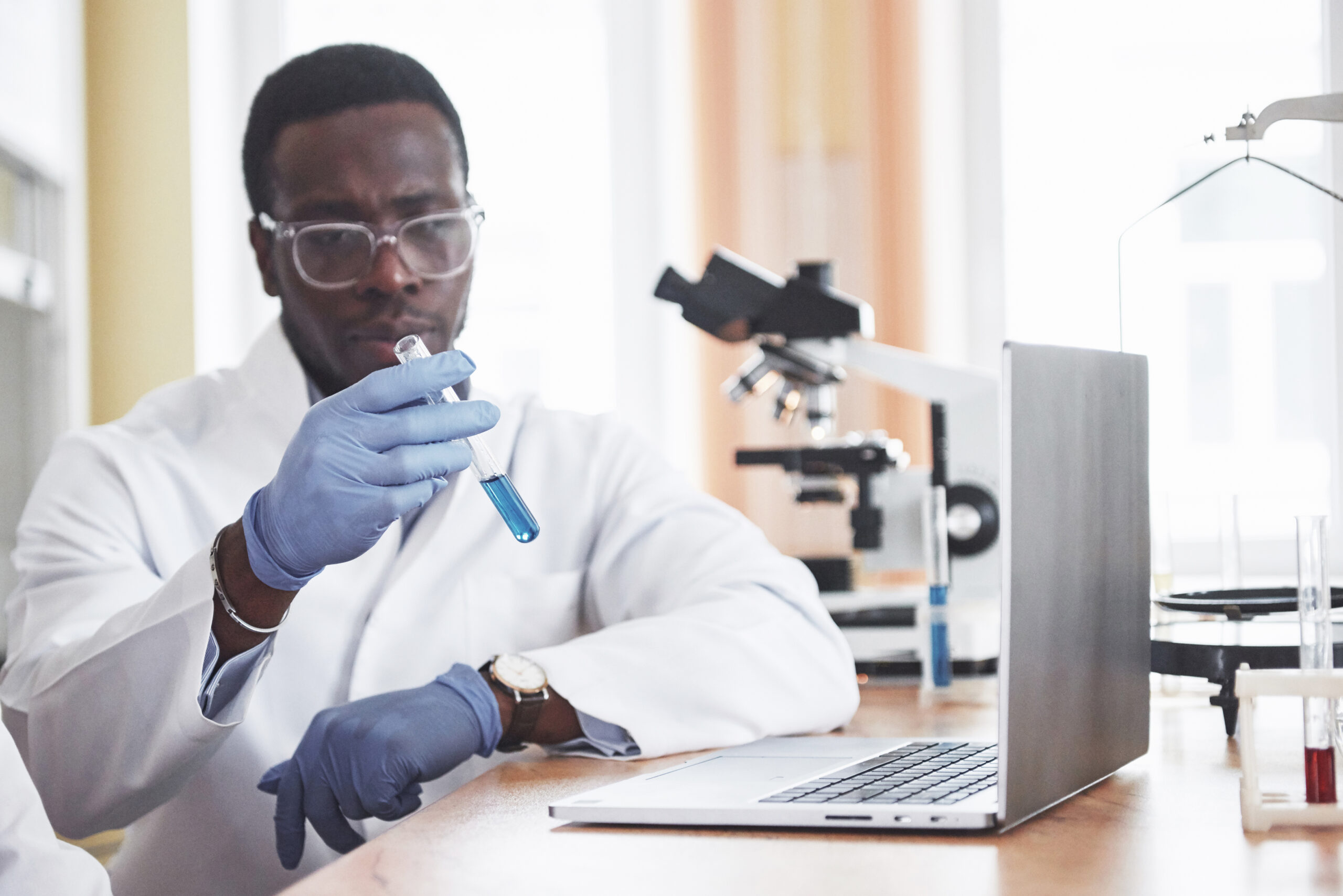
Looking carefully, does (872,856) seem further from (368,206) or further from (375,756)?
(368,206)

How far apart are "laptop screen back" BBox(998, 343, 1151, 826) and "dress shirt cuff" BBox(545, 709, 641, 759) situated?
0.38 meters

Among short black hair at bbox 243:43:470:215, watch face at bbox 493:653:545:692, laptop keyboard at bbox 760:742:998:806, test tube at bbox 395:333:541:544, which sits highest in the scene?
short black hair at bbox 243:43:470:215

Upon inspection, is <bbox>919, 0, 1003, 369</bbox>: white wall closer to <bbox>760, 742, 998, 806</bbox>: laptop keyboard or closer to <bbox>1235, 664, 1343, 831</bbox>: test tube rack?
<bbox>760, 742, 998, 806</bbox>: laptop keyboard

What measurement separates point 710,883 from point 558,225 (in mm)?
2537

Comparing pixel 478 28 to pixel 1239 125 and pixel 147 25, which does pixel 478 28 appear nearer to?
pixel 147 25

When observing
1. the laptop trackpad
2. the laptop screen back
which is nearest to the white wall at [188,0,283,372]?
the laptop trackpad

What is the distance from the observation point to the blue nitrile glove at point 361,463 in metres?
0.92

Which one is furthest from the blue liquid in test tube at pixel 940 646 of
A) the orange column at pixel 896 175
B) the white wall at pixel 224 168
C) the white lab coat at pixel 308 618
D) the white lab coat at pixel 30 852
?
the white wall at pixel 224 168

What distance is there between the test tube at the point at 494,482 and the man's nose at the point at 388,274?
15.0 inches

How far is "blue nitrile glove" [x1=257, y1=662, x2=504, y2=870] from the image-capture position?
920 millimetres

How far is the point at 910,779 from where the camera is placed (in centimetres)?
79

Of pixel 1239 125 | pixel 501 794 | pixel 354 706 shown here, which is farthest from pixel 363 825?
pixel 1239 125

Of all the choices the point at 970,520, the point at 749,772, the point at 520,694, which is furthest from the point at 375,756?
the point at 970,520

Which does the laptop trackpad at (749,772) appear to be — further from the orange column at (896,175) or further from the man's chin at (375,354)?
the orange column at (896,175)
